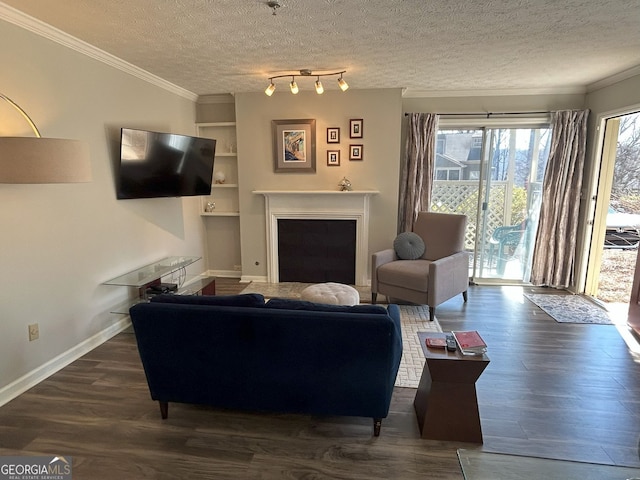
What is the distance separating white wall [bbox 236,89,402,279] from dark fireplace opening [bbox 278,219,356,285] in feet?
1.00

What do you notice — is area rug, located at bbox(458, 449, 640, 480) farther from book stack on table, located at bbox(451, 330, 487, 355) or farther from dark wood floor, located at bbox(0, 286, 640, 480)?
book stack on table, located at bbox(451, 330, 487, 355)

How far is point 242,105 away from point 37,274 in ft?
10.0

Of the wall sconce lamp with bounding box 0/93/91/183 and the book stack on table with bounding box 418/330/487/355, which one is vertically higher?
the wall sconce lamp with bounding box 0/93/91/183

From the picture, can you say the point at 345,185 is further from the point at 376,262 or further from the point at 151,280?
the point at 151,280

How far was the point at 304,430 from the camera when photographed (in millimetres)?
2119

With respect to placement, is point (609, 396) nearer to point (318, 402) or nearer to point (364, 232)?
point (318, 402)

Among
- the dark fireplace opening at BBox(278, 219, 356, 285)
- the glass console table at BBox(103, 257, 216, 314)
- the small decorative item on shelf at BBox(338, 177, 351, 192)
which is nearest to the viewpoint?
the glass console table at BBox(103, 257, 216, 314)

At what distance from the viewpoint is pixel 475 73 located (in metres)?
3.79

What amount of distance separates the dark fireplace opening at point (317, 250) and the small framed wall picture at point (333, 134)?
1.04 metres

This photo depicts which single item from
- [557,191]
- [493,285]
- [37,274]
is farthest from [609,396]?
[37,274]

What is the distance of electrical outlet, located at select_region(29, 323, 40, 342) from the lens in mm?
2568

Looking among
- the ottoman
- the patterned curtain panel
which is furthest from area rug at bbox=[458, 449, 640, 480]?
the patterned curtain panel

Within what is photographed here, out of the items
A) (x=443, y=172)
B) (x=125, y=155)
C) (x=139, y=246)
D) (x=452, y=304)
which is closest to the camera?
(x=125, y=155)

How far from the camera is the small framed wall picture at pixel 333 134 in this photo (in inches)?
182
